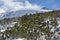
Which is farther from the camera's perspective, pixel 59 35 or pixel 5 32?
pixel 5 32

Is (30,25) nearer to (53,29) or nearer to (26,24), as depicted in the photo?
(26,24)

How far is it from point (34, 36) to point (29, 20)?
857cm

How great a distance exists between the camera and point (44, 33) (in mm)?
50750

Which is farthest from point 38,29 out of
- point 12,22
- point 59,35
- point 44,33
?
point 12,22

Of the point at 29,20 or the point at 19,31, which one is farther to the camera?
the point at 29,20

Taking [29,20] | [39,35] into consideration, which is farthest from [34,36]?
[29,20]

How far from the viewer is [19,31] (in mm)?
53875

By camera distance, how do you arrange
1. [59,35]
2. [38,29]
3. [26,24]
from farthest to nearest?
[26,24]
[38,29]
[59,35]

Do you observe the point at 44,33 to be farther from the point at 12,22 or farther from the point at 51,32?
the point at 12,22

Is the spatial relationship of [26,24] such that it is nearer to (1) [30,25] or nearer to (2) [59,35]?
(1) [30,25]

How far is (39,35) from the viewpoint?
166 ft

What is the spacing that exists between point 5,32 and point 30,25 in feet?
17.9

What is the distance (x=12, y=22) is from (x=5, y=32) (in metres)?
5.16

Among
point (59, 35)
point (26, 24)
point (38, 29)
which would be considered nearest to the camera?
point (59, 35)
